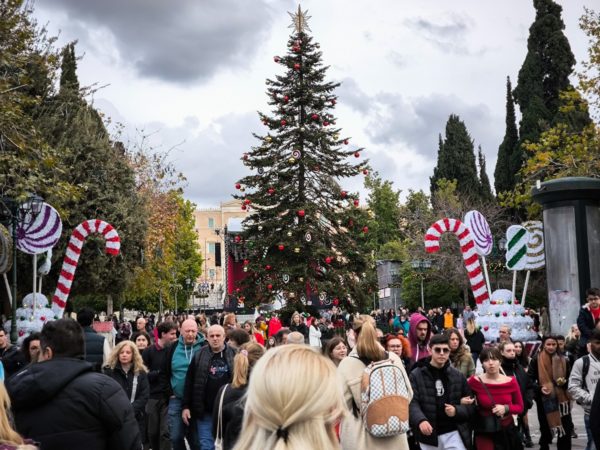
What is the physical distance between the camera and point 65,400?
16.5 ft

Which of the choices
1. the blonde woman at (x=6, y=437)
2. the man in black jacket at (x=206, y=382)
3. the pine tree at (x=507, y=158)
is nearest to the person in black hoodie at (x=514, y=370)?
the man in black jacket at (x=206, y=382)

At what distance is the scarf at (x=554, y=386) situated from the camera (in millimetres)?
11719

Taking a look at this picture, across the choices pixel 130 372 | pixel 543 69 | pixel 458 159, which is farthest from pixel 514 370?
pixel 458 159

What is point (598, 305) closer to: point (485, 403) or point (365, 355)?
point (485, 403)

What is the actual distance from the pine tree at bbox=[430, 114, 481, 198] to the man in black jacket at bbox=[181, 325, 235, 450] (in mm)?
63229

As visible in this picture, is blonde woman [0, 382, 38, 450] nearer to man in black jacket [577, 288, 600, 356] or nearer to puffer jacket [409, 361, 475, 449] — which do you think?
puffer jacket [409, 361, 475, 449]

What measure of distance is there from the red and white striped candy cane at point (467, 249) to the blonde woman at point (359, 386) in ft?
50.4

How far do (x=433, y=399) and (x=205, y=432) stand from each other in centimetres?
268

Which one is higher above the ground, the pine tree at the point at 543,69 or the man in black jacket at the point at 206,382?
the pine tree at the point at 543,69

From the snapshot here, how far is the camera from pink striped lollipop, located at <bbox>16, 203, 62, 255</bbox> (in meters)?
19.6

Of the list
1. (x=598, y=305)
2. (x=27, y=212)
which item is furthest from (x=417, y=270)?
(x=598, y=305)

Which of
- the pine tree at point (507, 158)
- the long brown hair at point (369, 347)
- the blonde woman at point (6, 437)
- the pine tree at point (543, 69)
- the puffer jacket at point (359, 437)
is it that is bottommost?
the puffer jacket at point (359, 437)

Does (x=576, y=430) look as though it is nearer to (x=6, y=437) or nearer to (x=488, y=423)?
(x=488, y=423)

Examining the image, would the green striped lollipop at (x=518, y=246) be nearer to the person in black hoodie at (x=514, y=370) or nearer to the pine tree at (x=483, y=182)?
the person in black hoodie at (x=514, y=370)
